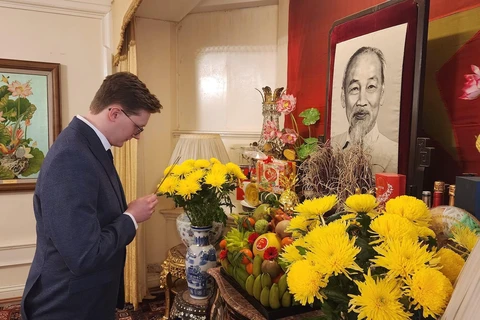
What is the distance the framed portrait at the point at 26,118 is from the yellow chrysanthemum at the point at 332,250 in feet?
9.43

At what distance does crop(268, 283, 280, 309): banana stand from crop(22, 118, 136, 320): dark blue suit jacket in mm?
558

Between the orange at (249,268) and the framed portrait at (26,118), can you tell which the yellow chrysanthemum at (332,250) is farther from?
the framed portrait at (26,118)

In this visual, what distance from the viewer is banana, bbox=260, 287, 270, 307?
Result: 1102mm

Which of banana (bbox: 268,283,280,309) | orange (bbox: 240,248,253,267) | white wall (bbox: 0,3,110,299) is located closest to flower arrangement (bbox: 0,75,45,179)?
white wall (bbox: 0,3,110,299)

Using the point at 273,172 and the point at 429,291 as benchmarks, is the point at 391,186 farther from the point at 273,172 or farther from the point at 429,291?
the point at 429,291

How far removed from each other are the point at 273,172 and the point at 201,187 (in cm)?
41

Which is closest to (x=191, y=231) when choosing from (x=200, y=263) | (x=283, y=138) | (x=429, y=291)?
(x=200, y=263)

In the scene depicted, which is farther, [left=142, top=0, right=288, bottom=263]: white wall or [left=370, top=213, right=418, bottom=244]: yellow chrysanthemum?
[left=142, top=0, right=288, bottom=263]: white wall

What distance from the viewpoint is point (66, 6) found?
2.93 meters

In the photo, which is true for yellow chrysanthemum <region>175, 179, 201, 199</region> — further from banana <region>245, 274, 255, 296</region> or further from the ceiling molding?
the ceiling molding

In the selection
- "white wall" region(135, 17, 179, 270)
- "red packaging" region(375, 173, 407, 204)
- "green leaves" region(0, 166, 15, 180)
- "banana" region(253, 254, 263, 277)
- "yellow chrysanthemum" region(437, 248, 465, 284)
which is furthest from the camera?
"white wall" region(135, 17, 179, 270)

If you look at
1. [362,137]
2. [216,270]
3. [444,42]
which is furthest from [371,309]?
[444,42]

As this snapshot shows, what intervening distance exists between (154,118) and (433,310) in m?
2.82

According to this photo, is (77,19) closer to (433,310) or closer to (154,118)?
(154,118)
